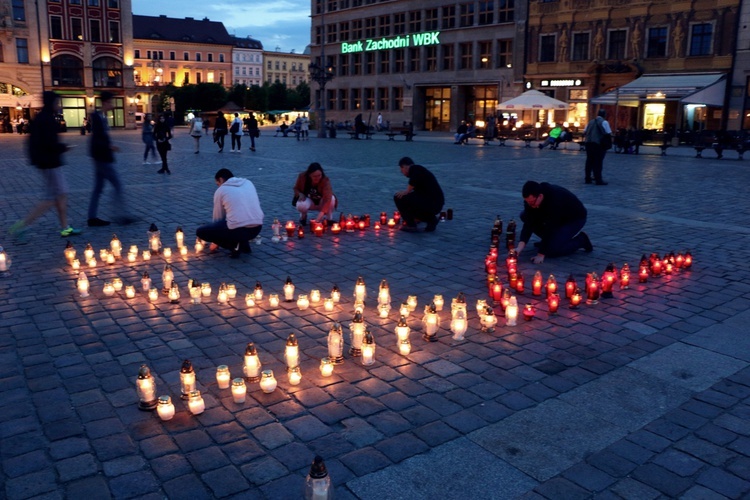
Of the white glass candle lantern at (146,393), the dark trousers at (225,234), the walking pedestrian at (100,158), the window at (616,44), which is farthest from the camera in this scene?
the window at (616,44)

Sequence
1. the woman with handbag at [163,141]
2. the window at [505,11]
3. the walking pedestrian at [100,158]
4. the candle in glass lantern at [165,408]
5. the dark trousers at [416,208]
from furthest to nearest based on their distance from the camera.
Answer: the window at [505,11] < the woman with handbag at [163,141] < the walking pedestrian at [100,158] < the dark trousers at [416,208] < the candle in glass lantern at [165,408]

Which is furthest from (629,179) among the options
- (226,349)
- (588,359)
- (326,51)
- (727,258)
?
(326,51)

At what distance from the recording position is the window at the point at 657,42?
1506 inches

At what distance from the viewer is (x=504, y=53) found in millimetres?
49188

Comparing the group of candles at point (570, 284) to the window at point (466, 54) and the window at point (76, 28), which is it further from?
the window at point (76, 28)

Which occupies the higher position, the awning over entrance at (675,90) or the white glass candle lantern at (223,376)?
the awning over entrance at (675,90)

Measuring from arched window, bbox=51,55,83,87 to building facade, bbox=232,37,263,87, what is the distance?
60290mm

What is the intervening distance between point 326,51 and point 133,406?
6579 cm

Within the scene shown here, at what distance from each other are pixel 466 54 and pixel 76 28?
3686 centimetres

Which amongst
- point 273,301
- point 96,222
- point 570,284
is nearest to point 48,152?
point 96,222

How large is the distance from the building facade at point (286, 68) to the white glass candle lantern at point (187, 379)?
131 meters

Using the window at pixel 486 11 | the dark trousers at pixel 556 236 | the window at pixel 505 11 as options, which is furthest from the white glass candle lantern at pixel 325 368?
the window at pixel 486 11

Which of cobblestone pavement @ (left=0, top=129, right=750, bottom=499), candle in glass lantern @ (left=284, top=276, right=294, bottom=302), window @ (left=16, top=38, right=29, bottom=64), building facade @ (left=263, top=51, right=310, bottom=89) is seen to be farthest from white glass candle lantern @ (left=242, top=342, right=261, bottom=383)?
building facade @ (left=263, top=51, right=310, bottom=89)

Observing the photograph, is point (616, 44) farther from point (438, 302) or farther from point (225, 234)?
point (438, 302)
